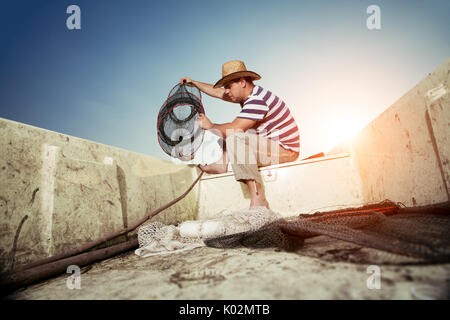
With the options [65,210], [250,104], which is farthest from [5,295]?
[250,104]

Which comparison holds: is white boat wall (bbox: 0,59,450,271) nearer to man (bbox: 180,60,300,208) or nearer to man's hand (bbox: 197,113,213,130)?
man (bbox: 180,60,300,208)

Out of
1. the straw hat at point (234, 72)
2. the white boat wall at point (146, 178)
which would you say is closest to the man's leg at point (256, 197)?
the white boat wall at point (146, 178)

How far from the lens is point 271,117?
267cm

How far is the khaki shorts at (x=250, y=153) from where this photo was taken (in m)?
2.45

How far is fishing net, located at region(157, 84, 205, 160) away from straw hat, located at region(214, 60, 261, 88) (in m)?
0.47

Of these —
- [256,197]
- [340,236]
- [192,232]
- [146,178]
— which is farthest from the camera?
[146,178]

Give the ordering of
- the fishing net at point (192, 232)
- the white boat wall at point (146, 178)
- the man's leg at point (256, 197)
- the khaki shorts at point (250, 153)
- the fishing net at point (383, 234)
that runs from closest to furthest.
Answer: the fishing net at point (383, 234) → the white boat wall at point (146, 178) → the fishing net at point (192, 232) → the man's leg at point (256, 197) → the khaki shorts at point (250, 153)

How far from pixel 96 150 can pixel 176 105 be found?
118cm

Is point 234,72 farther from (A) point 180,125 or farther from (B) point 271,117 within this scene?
(A) point 180,125

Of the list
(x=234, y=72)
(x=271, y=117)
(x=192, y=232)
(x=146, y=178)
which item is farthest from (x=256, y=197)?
(x=234, y=72)

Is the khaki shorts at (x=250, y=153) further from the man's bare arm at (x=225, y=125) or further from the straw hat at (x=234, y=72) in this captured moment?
the straw hat at (x=234, y=72)

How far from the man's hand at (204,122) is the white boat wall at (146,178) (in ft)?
2.61

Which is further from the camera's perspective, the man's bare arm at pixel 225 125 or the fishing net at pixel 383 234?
the man's bare arm at pixel 225 125

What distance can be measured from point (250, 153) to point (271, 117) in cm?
58
